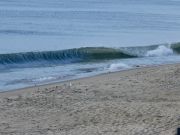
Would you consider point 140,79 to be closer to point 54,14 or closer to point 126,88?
point 126,88

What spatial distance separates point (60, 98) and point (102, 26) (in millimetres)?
30042

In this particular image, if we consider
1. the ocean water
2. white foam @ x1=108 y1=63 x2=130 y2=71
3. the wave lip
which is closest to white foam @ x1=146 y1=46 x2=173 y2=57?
the ocean water

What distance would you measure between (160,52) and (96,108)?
59.5ft

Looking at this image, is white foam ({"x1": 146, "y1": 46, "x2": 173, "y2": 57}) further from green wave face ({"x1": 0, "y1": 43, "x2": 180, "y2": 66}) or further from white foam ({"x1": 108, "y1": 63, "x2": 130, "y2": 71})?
white foam ({"x1": 108, "y1": 63, "x2": 130, "y2": 71})

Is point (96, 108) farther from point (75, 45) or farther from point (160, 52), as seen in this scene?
point (75, 45)

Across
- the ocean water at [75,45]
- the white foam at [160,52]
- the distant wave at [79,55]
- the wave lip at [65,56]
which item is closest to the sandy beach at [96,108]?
the ocean water at [75,45]

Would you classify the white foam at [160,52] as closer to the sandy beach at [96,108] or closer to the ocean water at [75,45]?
the ocean water at [75,45]

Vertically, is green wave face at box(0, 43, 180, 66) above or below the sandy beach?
below

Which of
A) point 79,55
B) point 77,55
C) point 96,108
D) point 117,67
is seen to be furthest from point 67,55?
point 96,108

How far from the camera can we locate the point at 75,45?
112ft

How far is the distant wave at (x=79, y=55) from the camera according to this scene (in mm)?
27906

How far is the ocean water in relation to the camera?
24562 mm

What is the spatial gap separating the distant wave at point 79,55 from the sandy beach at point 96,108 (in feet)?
26.7

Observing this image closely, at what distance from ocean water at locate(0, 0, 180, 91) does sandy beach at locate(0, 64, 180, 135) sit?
2411 millimetres
